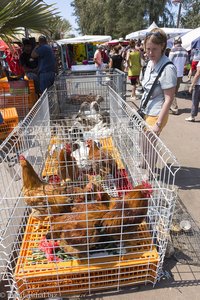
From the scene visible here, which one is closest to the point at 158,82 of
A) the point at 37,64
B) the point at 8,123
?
the point at 8,123

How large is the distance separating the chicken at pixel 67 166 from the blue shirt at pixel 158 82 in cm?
123

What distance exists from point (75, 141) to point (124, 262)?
6.51 ft

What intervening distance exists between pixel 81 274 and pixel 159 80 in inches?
93.1

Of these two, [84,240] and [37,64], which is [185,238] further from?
[37,64]

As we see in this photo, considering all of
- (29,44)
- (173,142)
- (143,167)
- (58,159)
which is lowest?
(173,142)

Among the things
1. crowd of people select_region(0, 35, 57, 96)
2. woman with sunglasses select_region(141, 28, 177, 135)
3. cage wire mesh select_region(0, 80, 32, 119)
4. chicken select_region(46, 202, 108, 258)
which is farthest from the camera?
cage wire mesh select_region(0, 80, 32, 119)

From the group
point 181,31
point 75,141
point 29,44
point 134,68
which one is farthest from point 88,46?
point 75,141

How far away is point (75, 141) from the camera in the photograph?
3836mm

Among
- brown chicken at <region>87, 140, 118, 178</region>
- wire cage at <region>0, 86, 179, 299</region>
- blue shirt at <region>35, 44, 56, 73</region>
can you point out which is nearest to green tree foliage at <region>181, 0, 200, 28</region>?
blue shirt at <region>35, 44, 56, 73</region>

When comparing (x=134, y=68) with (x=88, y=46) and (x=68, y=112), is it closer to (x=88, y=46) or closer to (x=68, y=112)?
(x=68, y=112)

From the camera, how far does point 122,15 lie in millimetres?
37750

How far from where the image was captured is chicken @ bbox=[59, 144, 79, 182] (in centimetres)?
333

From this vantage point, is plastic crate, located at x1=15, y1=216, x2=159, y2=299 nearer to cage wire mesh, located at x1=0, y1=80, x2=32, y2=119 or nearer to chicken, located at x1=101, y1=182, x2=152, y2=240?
chicken, located at x1=101, y1=182, x2=152, y2=240

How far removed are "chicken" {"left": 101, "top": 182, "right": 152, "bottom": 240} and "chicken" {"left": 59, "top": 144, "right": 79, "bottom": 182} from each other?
1113 mm
